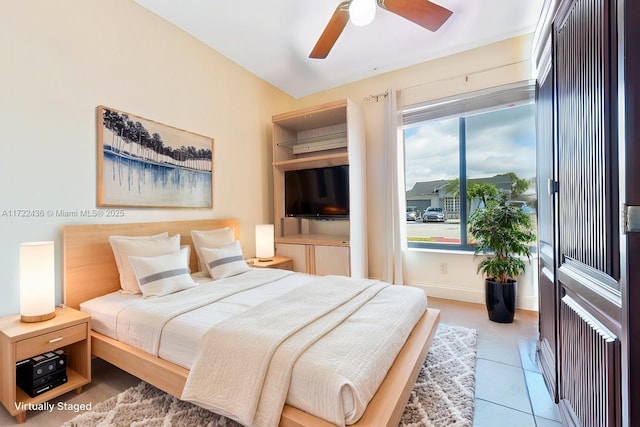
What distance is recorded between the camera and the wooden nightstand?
1524 mm

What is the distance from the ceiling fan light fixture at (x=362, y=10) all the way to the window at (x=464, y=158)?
5.82 feet

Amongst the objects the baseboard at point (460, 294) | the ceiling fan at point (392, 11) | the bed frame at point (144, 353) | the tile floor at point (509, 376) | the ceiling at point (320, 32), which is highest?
the ceiling at point (320, 32)

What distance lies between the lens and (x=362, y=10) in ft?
6.45

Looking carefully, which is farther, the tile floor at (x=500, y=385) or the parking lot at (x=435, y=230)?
the parking lot at (x=435, y=230)

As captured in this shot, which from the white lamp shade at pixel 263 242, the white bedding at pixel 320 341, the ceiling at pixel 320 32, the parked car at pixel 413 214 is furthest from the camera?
the parked car at pixel 413 214

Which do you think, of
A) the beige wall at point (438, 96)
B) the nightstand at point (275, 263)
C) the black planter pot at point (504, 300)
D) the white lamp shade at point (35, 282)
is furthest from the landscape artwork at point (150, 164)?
the black planter pot at point (504, 300)

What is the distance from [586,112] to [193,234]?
115 inches

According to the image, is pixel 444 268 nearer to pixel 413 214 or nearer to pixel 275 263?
pixel 413 214

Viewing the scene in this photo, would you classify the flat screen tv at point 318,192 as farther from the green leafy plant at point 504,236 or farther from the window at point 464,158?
the green leafy plant at point 504,236

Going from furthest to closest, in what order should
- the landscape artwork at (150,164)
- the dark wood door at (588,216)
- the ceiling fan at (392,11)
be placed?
1. the landscape artwork at (150,164)
2. the ceiling fan at (392,11)
3. the dark wood door at (588,216)

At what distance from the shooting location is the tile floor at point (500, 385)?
157 cm

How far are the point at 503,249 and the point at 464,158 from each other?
1301 mm

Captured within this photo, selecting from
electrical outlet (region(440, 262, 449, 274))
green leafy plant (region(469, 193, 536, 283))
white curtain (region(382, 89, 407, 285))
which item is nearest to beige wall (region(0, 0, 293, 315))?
white curtain (region(382, 89, 407, 285))

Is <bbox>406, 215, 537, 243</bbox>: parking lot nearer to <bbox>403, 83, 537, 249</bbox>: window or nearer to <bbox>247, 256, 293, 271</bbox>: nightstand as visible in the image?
<bbox>403, 83, 537, 249</bbox>: window
